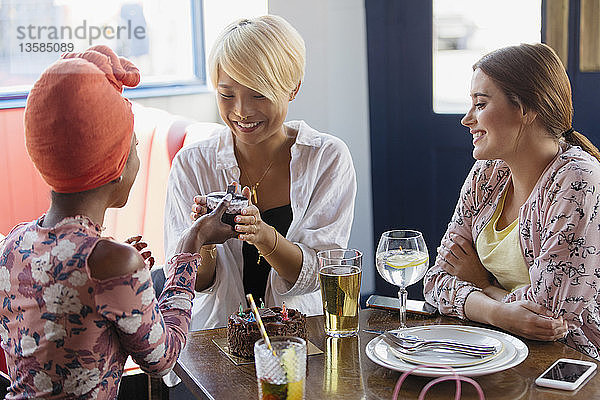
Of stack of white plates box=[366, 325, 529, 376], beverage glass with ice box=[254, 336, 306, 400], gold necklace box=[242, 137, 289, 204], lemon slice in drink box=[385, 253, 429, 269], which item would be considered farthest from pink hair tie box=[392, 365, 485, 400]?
gold necklace box=[242, 137, 289, 204]

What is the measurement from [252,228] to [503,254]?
0.56 meters

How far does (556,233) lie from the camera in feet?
5.03

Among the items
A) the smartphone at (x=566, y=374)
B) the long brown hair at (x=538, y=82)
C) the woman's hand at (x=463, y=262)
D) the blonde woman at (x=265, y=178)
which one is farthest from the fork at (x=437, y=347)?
the long brown hair at (x=538, y=82)

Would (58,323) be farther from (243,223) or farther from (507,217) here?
(507,217)

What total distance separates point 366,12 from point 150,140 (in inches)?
48.8

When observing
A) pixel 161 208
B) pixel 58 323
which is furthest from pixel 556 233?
pixel 161 208

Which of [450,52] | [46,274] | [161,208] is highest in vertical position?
[450,52]

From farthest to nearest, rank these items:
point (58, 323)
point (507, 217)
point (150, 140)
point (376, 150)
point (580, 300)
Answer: point (376, 150) → point (150, 140) → point (507, 217) → point (580, 300) → point (58, 323)

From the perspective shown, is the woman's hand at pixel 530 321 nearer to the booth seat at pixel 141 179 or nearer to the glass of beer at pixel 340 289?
the glass of beer at pixel 340 289

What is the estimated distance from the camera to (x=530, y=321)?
139cm

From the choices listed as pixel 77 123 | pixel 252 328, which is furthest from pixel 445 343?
pixel 77 123

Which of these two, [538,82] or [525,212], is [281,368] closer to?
[525,212]

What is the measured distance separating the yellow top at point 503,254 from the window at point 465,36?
1.42 meters

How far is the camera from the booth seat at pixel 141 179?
2.46 metres
